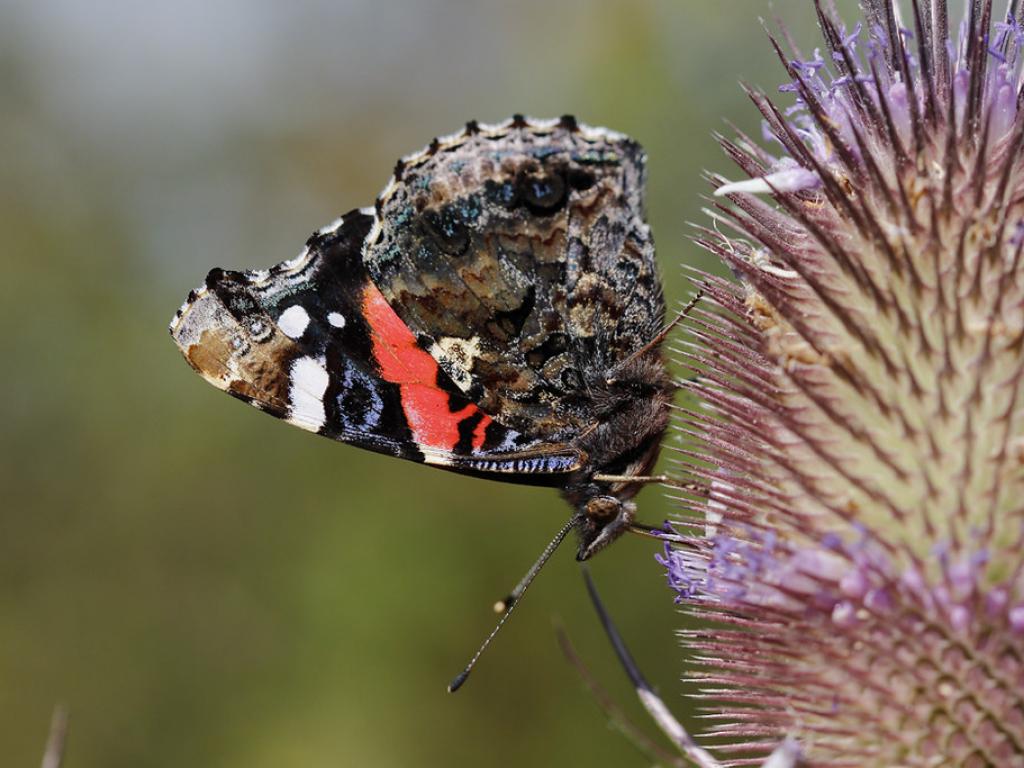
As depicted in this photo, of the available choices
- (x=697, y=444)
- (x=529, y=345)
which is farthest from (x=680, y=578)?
(x=529, y=345)

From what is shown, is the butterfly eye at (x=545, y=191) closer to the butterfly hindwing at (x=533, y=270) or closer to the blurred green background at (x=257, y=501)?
the butterfly hindwing at (x=533, y=270)

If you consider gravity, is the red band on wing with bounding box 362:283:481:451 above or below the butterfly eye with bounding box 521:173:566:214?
below

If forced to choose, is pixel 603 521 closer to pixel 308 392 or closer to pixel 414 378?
pixel 414 378

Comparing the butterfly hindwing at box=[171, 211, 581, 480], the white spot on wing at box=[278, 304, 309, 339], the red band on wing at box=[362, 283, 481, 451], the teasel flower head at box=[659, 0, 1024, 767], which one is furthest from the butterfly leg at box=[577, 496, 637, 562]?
the white spot on wing at box=[278, 304, 309, 339]

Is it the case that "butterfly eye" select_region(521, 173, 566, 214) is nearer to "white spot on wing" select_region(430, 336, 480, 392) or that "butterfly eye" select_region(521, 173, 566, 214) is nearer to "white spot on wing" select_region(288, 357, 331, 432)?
"white spot on wing" select_region(430, 336, 480, 392)

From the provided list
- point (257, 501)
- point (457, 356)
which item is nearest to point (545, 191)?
point (457, 356)

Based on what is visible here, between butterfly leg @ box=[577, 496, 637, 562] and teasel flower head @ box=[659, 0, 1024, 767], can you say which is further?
butterfly leg @ box=[577, 496, 637, 562]
